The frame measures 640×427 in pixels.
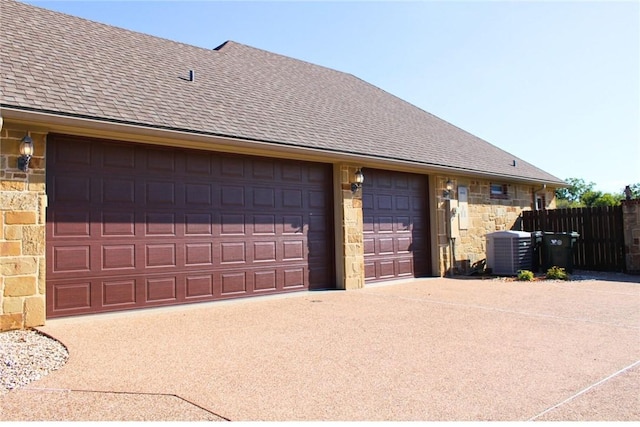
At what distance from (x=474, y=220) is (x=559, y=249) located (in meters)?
2.45

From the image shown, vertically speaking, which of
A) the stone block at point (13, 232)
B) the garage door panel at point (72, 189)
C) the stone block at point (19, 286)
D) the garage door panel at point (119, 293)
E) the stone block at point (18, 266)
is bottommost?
the garage door panel at point (119, 293)

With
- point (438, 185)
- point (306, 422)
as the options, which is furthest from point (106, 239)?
point (438, 185)

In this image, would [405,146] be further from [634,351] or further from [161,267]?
[634,351]

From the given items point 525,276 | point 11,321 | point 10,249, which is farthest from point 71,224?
point 525,276

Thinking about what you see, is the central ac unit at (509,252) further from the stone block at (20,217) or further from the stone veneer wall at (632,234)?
the stone block at (20,217)

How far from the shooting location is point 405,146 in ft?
41.4

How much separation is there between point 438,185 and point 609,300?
5257 mm

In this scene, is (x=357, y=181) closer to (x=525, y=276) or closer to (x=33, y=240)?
(x=525, y=276)

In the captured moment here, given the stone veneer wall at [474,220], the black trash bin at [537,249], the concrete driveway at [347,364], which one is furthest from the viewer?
the black trash bin at [537,249]

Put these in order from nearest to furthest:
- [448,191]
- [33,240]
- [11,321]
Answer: [11,321]
[33,240]
[448,191]

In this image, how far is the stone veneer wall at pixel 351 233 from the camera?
10.5m

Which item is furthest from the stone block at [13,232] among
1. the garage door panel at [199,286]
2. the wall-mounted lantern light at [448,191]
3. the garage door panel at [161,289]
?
the wall-mounted lantern light at [448,191]

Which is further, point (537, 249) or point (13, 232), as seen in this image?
point (537, 249)

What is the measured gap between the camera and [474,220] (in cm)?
1424
